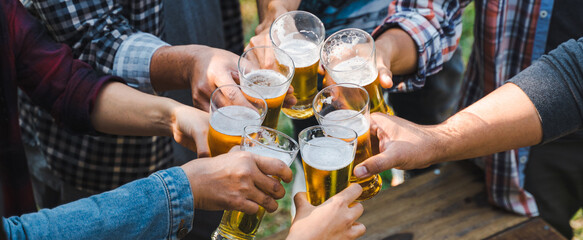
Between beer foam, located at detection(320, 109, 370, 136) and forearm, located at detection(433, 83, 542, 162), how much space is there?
40 cm

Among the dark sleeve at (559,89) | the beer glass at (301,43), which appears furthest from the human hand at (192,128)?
the dark sleeve at (559,89)

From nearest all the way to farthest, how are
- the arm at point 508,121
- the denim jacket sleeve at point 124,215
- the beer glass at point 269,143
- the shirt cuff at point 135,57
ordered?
the denim jacket sleeve at point 124,215 < the beer glass at point 269,143 < the arm at point 508,121 < the shirt cuff at point 135,57

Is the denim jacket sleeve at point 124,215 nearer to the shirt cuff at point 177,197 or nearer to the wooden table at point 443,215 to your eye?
the shirt cuff at point 177,197

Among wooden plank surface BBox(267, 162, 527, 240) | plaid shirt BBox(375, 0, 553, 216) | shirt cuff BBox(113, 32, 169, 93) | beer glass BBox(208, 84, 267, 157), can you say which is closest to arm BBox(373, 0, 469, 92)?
plaid shirt BBox(375, 0, 553, 216)

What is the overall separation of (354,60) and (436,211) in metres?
0.84

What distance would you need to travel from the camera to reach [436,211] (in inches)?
90.1

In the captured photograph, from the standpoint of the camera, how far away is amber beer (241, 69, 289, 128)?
1693 millimetres

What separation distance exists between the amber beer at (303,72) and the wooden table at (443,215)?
0.51 meters

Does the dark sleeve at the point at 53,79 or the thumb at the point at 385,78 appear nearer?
the thumb at the point at 385,78

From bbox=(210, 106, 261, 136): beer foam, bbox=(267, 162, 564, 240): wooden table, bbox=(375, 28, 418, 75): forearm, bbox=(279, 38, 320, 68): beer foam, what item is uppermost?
bbox=(279, 38, 320, 68): beer foam

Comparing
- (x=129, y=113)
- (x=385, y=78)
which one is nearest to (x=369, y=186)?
(x=385, y=78)

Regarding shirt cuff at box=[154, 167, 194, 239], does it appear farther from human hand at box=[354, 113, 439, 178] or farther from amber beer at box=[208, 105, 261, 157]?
human hand at box=[354, 113, 439, 178]

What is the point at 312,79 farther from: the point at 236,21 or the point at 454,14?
the point at 236,21

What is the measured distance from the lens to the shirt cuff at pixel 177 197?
1584mm
